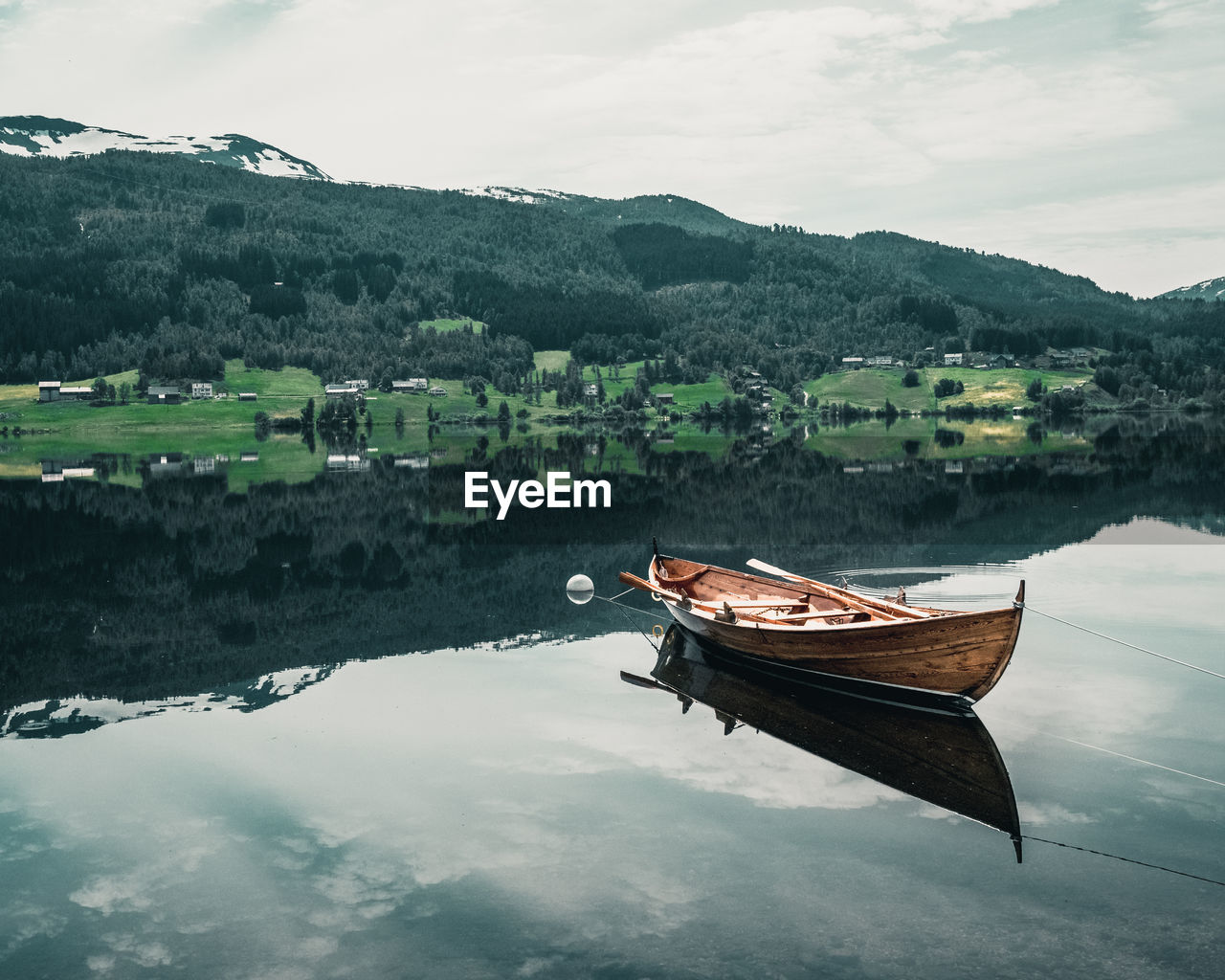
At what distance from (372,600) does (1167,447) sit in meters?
110

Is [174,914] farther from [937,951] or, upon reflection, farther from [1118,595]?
[1118,595]

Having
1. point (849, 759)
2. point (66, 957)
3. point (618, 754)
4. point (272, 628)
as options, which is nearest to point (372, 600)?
point (272, 628)

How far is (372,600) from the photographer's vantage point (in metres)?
45.8

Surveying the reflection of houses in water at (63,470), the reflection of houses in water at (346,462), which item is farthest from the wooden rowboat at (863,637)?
the reflection of houses in water at (63,470)

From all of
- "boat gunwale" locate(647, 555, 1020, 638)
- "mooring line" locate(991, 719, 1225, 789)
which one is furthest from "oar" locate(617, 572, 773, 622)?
"mooring line" locate(991, 719, 1225, 789)

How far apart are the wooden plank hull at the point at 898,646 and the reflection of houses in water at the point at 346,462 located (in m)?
88.5

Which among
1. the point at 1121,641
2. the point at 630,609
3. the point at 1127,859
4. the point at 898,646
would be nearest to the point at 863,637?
the point at 898,646

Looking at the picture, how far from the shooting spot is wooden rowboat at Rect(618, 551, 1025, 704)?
27812 millimetres

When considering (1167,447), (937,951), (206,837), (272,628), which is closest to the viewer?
(937,951)

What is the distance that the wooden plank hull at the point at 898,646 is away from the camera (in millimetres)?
27609

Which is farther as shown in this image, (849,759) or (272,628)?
(272,628)

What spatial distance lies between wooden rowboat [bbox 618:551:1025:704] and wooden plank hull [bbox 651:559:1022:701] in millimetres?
25

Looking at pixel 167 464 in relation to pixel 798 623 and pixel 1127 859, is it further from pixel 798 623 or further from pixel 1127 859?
pixel 1127 859

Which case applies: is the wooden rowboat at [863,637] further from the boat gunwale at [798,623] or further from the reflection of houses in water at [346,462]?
the reflection of houses in water at [346,462]
